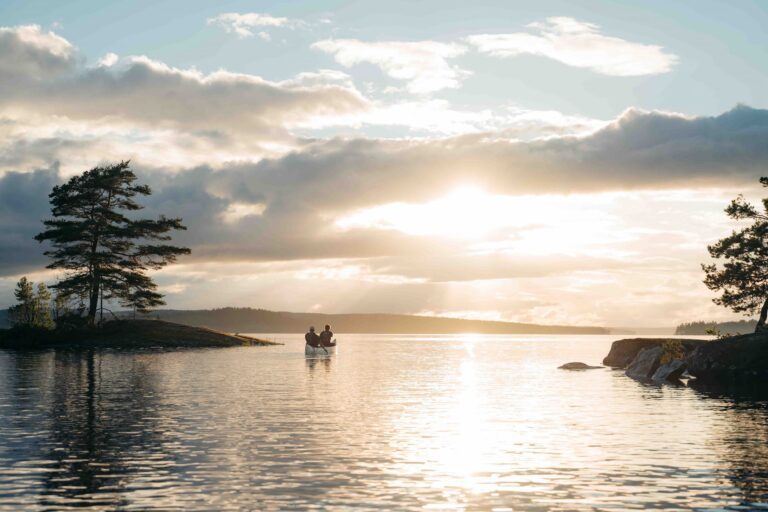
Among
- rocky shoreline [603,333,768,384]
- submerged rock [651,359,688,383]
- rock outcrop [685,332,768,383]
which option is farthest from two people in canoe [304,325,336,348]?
rock outcrop [685,332,768,383]

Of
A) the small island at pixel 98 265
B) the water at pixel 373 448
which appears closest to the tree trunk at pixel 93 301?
the small island at pixel 98 265

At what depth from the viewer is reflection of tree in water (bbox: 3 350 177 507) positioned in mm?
20531

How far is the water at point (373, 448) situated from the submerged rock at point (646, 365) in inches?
571

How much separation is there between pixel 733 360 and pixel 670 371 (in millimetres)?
7073

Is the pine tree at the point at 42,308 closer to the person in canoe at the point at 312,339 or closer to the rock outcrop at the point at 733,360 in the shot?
the person in canoe at the point at 312,339

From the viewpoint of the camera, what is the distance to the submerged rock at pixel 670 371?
201 ft

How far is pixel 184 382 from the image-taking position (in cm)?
5369

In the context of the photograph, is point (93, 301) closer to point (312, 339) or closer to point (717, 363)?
point (312, 339)

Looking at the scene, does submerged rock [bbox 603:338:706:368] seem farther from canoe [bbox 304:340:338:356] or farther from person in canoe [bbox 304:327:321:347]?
person in canoe [bbox 304:327:321:347]

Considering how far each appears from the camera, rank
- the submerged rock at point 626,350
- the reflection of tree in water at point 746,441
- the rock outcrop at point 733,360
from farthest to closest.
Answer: the submerged rock at point 626,350 < the rock outcrop at point 733,360 < the reflection of tree in water at point 746,441

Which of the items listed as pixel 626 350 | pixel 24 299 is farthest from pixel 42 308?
pixel 626 350

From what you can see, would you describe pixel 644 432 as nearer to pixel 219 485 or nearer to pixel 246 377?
pixel 219 485

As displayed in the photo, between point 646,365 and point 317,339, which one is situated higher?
point 317,339

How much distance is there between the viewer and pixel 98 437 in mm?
29266
